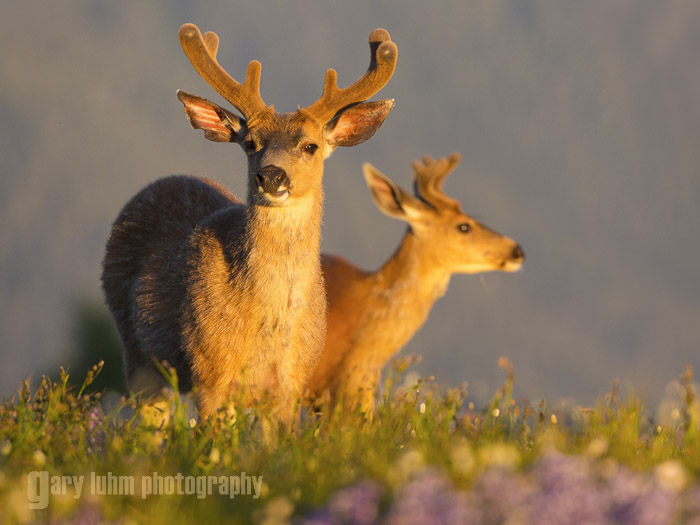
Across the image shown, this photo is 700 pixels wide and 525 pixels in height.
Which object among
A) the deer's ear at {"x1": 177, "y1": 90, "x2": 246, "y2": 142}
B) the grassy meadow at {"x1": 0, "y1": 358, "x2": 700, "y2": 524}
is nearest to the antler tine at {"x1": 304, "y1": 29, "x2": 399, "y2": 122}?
the deer's ear at {"x1": 177, "y1": 90, "x2": 246, "y2": 142}

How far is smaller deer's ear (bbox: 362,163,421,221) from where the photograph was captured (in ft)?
31.4

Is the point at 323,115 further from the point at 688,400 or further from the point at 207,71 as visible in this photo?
the point at 688,400

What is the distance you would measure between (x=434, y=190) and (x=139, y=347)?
153 inches

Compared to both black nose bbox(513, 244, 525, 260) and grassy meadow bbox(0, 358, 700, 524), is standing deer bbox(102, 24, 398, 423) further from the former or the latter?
black nose bbox(513, 244, 525, 260)

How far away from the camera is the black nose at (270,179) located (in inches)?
258

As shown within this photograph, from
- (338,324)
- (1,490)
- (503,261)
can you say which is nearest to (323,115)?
(338,324)

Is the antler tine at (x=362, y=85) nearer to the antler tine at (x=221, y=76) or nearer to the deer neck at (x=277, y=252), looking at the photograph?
the antler tine at (x=221, y=76)

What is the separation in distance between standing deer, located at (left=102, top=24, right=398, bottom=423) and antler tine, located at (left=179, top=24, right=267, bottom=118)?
0.01 meters

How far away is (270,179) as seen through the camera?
258 inches

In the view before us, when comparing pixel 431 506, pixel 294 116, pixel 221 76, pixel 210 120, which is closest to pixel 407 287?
pixel 294 116

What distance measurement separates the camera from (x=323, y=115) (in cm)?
762

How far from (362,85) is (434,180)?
102 inches

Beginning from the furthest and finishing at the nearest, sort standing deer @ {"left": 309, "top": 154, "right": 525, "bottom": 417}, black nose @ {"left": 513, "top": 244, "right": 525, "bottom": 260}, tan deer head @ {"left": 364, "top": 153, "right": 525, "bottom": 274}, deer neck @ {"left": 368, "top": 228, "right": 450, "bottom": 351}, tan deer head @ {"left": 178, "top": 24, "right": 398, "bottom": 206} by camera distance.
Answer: black nose @ {"left": 513, "top": 244, "right": 525, "bottom": 260} < tan deer head @ {"left": 364, "top": 153, "right": 525, "bottom": 274} < deer neck @ {"left": 368, "top": 228, "right": 450, "bottom": 351} < standing deer @ {"left": 309, "top": 154, "right": 525, "bottom": 417} < tan deer head @ {"left": 178, "top": 24, "right": 398, "bottom": 206}

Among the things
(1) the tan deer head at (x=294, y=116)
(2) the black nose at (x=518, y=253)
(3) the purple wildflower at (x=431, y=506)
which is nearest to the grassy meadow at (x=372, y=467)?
(3) the purple wildflower at (x=431, y=506)
